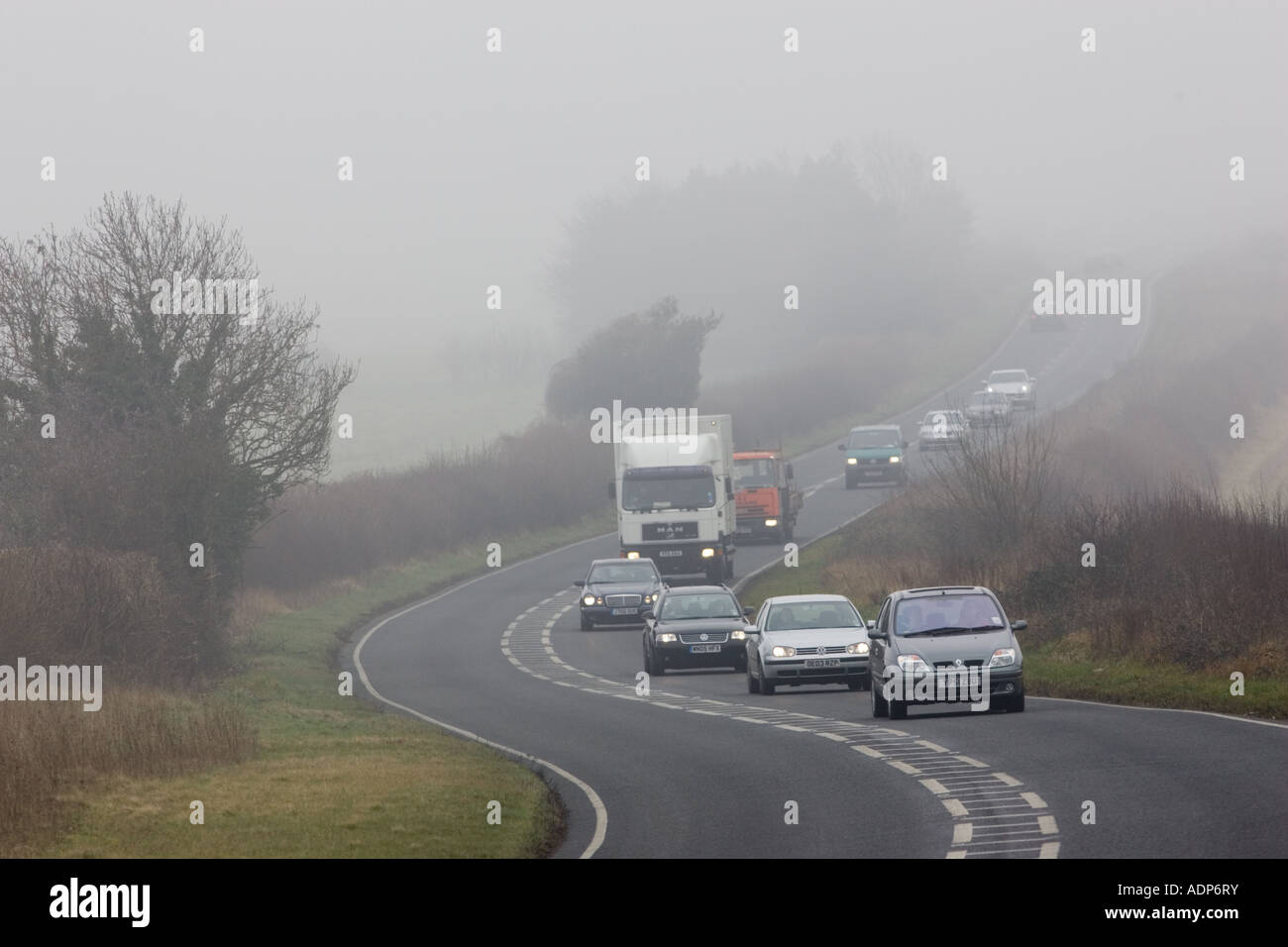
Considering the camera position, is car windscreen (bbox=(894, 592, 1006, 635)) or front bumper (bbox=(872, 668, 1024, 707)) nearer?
front bumper (bbox=(872, 668, 1024, 707))

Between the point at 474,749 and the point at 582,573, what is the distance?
3292cm

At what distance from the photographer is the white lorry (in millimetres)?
45250

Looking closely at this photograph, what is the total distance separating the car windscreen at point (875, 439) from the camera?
63.9 metres

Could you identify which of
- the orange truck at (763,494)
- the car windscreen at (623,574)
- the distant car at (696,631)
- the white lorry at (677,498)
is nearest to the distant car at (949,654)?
the distant car at (696,631)

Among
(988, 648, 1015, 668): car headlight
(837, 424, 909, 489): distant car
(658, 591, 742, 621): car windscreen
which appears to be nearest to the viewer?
(988, 648, 1015, 668): car headlight

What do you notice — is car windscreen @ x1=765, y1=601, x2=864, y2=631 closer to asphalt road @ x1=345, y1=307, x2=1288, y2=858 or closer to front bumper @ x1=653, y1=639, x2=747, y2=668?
asphalt road @ x1=345, y1=307, x2=1288, y2=858

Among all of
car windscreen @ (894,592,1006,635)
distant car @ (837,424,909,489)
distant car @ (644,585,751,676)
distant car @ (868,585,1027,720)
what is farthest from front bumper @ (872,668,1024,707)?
distant car @ (837,424,909,489)

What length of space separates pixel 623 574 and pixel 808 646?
627 inches

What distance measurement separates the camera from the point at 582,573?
54688 millimetres

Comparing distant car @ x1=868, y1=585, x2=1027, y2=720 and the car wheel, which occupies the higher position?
distant car @ x1=868, y1=585, x2=1027, y2=720

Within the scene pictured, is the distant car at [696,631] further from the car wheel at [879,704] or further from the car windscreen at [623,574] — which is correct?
the car wheel at [879,704]

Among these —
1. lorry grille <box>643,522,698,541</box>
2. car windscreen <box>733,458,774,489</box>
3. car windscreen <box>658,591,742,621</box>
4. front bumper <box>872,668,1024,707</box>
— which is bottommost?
front bumper <box>872,668,1024,707</box>

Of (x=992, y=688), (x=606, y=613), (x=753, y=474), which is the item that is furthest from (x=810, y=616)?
(x=753, y=474)
